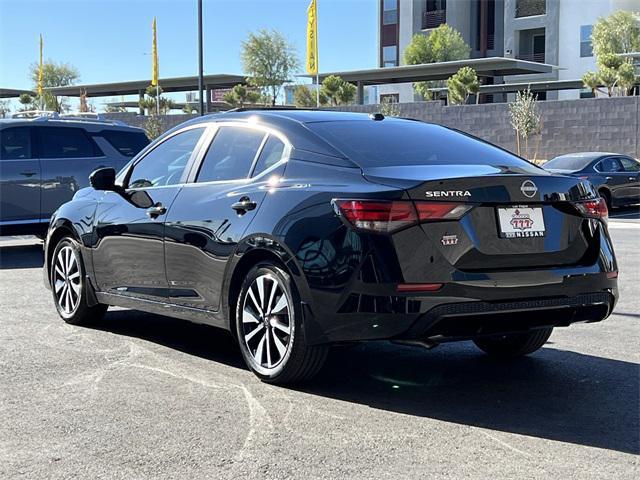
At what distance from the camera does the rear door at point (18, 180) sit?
494 inches

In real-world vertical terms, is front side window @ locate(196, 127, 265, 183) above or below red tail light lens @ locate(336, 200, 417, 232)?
above

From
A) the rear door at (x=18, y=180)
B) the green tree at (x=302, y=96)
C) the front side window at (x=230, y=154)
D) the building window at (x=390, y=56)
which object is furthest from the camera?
the building window at (x=390, y=56)

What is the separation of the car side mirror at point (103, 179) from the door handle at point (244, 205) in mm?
1716

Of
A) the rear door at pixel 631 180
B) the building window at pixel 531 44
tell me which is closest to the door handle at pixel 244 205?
the rear door at pixel 631 180

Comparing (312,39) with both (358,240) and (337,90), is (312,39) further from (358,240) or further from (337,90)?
(358,240)

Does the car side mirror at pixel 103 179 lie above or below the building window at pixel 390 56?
below

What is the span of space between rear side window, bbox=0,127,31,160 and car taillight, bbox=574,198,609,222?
9261mm

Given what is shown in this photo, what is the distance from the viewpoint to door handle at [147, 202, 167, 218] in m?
6.36

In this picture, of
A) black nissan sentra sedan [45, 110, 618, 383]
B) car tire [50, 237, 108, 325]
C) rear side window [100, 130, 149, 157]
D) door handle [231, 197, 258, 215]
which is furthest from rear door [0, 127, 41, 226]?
door handle [231, 197, 258, 215]

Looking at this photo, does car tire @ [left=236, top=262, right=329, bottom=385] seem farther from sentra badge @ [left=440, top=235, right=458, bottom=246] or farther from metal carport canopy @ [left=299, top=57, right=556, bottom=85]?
metal carport canopy @ [left=299, top=57, right=556, bottom=85]

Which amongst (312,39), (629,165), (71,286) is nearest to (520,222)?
(71,286)

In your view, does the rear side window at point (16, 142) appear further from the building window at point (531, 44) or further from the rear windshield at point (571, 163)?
the building window at point (531, 44)

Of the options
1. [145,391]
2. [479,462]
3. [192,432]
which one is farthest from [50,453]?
[479,462]

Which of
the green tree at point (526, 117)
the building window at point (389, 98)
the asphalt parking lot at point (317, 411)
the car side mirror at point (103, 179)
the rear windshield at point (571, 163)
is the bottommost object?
the asphalt parking lot at point (317, 411)
